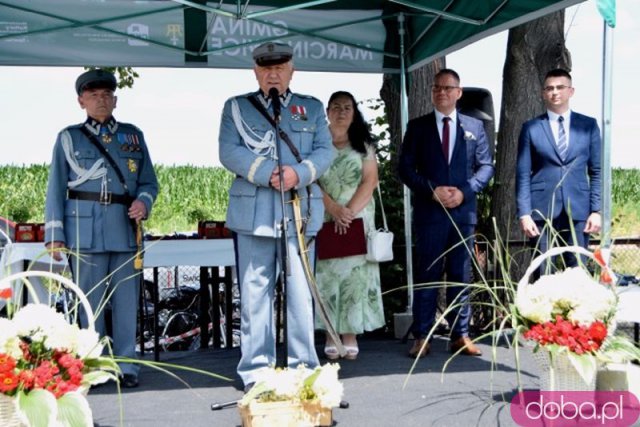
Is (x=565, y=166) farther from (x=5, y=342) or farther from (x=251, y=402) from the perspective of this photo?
(x=5, y=342)

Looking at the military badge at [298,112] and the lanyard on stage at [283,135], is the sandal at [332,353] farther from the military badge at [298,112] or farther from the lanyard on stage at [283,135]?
the military badge at [298,112]

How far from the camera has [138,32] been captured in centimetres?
659

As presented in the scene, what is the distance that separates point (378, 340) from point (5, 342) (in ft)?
13.7

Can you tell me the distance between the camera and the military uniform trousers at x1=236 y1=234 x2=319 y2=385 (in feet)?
16.4

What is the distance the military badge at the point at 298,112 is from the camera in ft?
16.6

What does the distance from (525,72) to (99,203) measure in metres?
4.34

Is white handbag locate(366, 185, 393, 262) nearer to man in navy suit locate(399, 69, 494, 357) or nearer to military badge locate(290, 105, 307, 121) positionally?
man in navy suit locate(399, 69, 494, 357)

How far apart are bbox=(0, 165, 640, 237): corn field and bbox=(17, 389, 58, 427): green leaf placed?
17853mm

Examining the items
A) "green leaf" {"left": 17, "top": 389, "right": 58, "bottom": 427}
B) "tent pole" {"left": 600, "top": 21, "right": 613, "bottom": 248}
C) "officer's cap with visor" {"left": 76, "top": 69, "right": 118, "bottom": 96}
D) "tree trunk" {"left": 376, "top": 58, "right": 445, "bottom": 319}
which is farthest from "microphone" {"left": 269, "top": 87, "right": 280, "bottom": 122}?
"tree trunk" {"left": 376, "top": 58, "right": 445, "bottom": 319}

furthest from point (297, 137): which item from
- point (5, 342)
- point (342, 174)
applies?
point (5, 342)

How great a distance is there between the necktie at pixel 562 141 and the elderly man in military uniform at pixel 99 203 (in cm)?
248

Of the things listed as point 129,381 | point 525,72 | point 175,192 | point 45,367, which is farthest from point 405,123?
point 175,192

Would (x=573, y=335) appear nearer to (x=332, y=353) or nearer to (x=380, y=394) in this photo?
(x=380, y=394)

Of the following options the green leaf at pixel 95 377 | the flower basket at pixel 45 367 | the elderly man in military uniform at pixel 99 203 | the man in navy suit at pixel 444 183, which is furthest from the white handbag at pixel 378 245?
the green leaf at pixel 95 377
